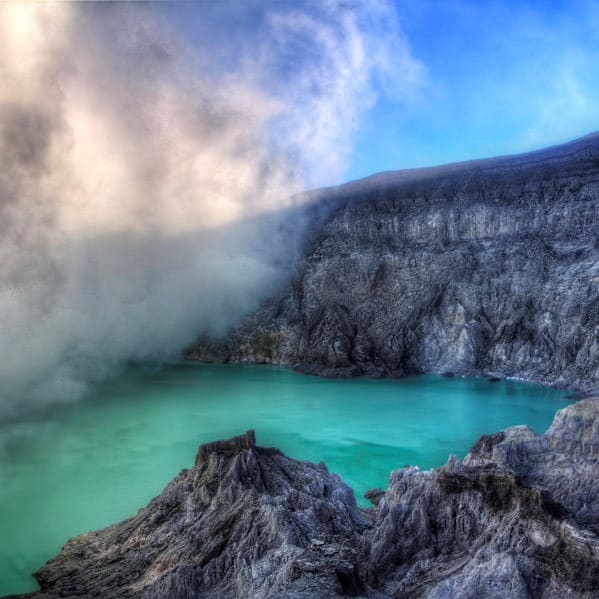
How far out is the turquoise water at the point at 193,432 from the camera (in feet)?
45.4

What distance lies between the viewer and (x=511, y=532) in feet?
22.7

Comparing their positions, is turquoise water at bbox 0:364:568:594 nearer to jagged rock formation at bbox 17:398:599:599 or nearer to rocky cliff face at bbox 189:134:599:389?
jagged rock formation at bbox 17:398:599:599

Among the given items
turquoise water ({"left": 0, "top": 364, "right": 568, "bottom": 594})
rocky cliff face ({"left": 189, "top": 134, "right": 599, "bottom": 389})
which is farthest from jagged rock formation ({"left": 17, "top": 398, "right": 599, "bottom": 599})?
rocky cliff face ({"left": 189, "top": 134, "right": 599, "bottom": 389})

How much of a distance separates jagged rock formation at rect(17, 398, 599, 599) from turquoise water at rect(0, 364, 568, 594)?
2.61 metres

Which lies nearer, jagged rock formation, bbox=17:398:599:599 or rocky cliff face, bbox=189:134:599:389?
jagged rock formation, bbox=17:398:599:599

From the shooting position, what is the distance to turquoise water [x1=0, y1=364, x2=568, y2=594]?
1384 centimetres

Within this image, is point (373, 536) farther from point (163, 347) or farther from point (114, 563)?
point (163, 347)

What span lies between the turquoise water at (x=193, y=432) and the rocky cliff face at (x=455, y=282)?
10.1 feet

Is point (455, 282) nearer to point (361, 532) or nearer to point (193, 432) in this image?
point (193, 432)

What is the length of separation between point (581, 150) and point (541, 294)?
14.6 metres

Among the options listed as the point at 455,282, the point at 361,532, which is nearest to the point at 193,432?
the point at 361,532

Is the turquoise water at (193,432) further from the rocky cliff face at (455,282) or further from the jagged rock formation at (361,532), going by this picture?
the rocky cliff face at (455,282)

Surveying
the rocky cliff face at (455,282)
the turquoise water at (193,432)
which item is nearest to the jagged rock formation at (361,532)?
the turquoise water at (193,432)

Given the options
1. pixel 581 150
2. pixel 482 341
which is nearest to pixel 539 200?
pixel 581 150
